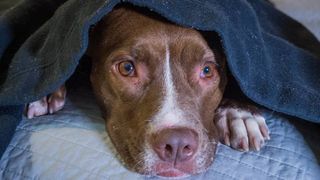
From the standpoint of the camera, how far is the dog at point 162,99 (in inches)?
64.1

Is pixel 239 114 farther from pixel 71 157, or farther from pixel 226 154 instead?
pixel 71 157

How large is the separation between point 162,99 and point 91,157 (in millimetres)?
284

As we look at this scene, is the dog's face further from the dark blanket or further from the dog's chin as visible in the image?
the dark blanket

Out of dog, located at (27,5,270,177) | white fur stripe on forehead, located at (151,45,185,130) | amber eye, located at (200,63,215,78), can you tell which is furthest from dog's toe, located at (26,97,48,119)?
amber eye, located at (200,63,215,78)

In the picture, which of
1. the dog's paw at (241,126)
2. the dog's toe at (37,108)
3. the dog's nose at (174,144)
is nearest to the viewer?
the dog's nose at (174,144)

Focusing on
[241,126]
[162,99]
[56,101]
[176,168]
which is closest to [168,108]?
[162,99]

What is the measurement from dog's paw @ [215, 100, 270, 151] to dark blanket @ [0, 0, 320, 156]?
0.12 meters

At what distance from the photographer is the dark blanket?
1590 mm

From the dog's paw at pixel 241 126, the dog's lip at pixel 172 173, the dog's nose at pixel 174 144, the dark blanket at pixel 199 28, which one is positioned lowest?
the dog's lip at pixel 172 173

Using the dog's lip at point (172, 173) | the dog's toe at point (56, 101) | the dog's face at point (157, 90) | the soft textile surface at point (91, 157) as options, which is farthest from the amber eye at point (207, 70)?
the dog's toe at point (56, 101)

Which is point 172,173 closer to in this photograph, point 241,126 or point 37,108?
point 241,126

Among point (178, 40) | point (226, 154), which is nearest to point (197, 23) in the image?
point (178, 40)

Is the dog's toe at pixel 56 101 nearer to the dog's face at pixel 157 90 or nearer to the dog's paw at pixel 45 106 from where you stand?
the dog's paw at pixel 45 106

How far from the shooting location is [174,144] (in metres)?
1.58
